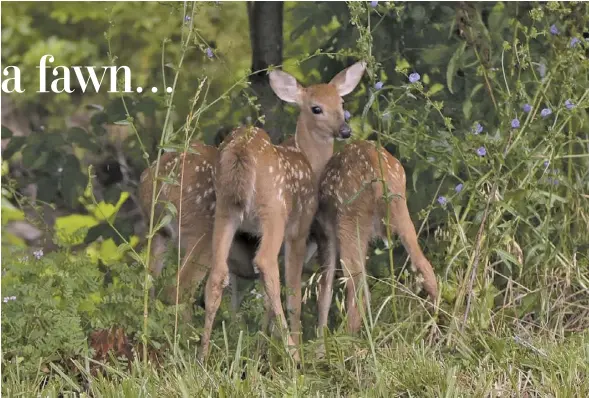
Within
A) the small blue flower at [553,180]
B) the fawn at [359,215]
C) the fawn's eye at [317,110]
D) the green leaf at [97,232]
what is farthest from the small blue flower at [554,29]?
the green leaf at [97,232]

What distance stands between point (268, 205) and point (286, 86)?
2.97 ft

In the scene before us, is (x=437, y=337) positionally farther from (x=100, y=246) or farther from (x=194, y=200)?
(x=100, y=246)

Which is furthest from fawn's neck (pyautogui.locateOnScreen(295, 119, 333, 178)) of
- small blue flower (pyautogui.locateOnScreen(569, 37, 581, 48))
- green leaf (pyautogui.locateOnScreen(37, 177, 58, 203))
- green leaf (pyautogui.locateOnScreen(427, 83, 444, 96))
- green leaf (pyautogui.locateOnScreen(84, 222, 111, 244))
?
green leaf (pyautogui.locateOnScreen(37, 177, 58, 203))

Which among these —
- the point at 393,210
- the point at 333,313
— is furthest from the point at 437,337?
the point at 333,313

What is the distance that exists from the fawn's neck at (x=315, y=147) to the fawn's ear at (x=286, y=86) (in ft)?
0.59

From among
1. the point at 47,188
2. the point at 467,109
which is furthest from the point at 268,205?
the point at 47,188

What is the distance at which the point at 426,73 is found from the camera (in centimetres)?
745

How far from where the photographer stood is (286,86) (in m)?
6.61

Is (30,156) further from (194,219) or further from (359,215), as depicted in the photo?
(359,215)

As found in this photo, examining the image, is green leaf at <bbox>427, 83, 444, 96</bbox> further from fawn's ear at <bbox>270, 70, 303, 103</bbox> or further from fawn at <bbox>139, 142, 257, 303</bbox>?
fawn at <bbox>139, 142, 257, 303</bbox>

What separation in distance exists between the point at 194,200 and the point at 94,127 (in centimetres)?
172

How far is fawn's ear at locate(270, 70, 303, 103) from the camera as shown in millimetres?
6586

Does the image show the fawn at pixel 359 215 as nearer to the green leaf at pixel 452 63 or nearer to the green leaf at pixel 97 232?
the green leaf at pixel 452 63

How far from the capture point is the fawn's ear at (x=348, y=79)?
21.5 ft
